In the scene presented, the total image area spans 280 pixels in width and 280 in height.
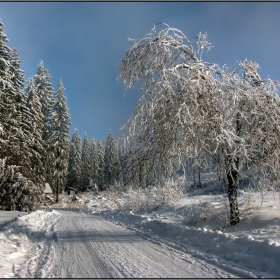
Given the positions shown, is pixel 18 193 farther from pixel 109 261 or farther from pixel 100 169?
pixel 100 169

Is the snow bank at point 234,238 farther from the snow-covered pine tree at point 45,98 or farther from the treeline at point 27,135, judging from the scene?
the snow-covered pine tree at point 45,98

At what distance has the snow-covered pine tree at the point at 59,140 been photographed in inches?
1271

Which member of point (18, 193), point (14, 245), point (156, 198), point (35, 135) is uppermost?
point (35, 135)

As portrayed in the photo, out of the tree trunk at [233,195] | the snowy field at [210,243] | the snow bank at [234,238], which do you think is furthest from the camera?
the tree trunk at [233,195]

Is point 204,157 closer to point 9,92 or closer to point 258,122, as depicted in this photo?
point 258,122

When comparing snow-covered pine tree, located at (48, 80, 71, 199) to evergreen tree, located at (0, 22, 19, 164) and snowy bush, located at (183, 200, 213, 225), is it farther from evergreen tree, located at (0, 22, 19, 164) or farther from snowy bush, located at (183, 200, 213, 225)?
snowy bush, located at (183, 200, 213, 225)

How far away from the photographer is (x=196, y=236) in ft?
24.0

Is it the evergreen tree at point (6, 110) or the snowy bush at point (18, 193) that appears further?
the snowy bush at point (18, 193)

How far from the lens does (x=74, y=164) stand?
5050 centimetres

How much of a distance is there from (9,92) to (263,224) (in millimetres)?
17809

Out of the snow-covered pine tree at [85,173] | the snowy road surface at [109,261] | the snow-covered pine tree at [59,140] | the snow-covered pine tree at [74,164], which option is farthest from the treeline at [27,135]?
the snow-covered pine tree at [85,173]

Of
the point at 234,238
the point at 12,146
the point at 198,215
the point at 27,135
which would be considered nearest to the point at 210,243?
the point at 234,238

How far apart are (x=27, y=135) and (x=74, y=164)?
29364mm

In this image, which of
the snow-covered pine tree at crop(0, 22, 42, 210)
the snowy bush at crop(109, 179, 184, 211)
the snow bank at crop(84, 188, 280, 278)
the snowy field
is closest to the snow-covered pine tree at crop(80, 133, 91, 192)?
the snow-covered pine tree at crop(0, 22, 42, 210)
